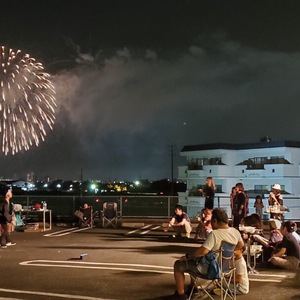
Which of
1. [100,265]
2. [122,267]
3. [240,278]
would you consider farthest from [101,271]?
[240,278]

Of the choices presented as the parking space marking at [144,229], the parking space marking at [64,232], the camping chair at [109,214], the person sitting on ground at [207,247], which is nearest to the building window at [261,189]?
the parking space marking at [144,229]

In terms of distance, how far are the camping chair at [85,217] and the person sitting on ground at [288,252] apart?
32.7ft

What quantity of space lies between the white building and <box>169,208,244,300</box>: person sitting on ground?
106ft

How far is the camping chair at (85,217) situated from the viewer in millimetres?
17625

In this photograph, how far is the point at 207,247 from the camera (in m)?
6.26

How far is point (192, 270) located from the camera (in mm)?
Answer: 6297

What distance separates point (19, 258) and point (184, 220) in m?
5.27

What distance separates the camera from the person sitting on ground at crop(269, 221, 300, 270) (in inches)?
341

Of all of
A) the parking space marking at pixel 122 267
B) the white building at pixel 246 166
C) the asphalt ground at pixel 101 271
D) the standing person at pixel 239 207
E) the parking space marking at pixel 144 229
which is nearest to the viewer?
the asphalt ground at pixel 101 271

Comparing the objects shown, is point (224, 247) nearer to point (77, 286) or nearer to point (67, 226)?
point (77, 286)

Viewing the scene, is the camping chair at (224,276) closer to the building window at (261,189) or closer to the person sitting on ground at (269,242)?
the person sitting on ground at (269,242)

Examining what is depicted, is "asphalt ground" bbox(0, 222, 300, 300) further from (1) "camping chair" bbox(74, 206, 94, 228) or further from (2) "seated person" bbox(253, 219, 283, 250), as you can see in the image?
(1) "camping chair" bbox(74, 206, 94, 228)

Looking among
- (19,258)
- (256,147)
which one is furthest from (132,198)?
(256,147)

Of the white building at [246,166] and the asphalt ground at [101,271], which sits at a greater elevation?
the white building at [246,166]
